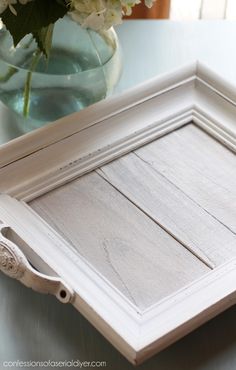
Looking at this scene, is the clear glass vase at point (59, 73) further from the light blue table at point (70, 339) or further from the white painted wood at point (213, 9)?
the white painted wood at point (213, 9)

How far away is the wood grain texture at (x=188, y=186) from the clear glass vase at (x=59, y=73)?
117mm

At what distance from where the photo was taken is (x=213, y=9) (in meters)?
1.68

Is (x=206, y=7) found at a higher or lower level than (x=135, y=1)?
lower

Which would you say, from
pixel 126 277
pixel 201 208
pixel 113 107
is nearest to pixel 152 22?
pixel 113 107

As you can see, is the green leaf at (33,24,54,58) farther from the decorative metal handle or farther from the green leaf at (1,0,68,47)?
the decorative metal handle

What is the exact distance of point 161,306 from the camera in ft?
2.55

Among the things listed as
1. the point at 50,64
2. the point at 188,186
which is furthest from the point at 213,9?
the point at 188,186

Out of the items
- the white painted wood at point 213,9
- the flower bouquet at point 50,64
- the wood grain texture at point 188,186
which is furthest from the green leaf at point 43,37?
the white painted wood at point 213,9

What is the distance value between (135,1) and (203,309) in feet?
1.11

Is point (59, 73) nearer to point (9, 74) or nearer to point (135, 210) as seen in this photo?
point (9, 74)

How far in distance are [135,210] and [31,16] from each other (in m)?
0.24

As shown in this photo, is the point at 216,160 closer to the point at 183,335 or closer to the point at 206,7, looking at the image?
the point at 183,335

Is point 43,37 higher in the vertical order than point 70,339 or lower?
higher

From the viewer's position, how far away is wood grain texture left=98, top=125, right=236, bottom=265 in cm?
86
